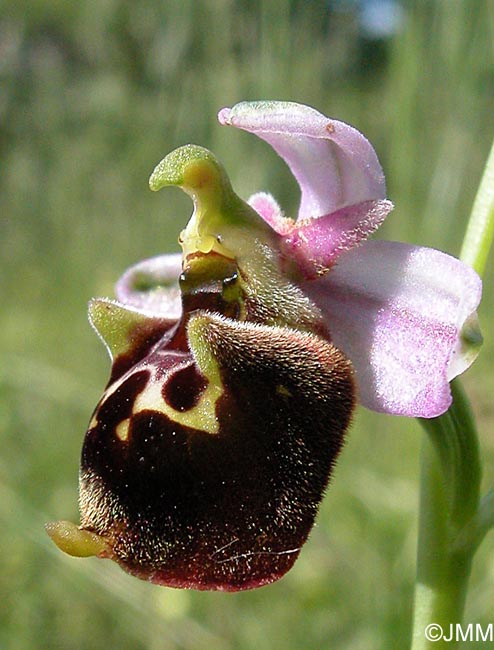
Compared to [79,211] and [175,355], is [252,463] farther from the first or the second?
[79,211]

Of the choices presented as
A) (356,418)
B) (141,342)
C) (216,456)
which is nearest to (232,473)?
(216,456)

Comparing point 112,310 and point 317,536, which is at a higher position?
point 112,310

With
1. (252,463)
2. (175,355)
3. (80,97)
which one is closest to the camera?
(252,463)

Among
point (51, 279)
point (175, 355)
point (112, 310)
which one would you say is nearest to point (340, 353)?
point (175, 355)

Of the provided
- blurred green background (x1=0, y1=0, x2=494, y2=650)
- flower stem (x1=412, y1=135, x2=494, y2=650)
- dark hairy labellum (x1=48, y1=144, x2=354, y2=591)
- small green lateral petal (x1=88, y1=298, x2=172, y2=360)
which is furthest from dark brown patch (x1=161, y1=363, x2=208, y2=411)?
blurred green background (x1=0, y1=0, x2=494, y2=650)

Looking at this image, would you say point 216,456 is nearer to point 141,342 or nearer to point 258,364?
point 258,364

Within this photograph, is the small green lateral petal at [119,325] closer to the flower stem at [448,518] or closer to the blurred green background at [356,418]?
the flower stem at [448,518]

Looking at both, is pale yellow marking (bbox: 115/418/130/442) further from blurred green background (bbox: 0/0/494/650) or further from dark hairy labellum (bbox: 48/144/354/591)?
blurred green background (bbox: 0/0/494/650)
